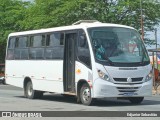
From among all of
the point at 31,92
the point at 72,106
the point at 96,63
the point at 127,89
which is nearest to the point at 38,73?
the point at 31,92

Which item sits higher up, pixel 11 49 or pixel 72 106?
pixel 11 49

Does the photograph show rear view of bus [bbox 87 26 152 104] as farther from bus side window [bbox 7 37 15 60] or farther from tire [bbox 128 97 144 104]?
bus side window [bbox 7 37 15 60]

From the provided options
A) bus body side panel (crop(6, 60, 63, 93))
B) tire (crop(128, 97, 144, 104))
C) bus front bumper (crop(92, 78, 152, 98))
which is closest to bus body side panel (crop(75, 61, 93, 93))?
bus front bumper (crop(92, 78, 152, 98))

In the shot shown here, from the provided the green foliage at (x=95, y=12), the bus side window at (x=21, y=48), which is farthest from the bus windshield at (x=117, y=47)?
the green foliage at (x=95, y=12)

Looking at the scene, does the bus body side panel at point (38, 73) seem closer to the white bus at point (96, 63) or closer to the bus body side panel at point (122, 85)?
the white bus at point (96, 63)

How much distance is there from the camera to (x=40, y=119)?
13.9 metres

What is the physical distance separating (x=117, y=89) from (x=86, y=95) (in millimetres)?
1237

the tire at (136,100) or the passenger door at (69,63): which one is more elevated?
the passenger door at (69,63)

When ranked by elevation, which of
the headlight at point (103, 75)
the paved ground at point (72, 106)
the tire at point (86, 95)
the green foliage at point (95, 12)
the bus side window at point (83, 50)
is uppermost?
the green foliage at point (95, 12)

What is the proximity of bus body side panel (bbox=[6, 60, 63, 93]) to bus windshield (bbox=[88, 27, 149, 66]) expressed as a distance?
230cm

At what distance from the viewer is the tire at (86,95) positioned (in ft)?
61.4

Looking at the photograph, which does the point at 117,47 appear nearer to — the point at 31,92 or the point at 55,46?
the point at 55,46

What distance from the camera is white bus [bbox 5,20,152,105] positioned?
60.3ft

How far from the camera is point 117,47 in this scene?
18.9m
